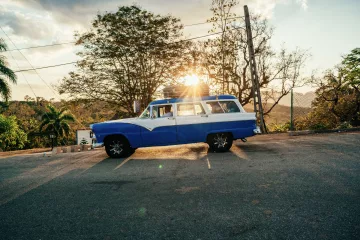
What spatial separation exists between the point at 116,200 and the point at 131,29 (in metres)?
19.3

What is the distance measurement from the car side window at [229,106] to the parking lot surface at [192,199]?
1.86 meters

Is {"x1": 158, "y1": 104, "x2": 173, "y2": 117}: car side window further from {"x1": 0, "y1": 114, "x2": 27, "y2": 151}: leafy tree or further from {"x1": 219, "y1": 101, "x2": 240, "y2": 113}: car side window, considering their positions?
{"x1": 0, "y1": 114, "x2": 27, "y2": 151}: leafy tree

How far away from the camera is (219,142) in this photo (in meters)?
7.61

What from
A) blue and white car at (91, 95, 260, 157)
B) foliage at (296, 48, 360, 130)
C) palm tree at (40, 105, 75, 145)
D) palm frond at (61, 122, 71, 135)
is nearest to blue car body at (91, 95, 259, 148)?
blue and white car at (91, 95, 260, 157)

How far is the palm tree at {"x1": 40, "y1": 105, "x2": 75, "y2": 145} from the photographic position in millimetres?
36594

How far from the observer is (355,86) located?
1568cm

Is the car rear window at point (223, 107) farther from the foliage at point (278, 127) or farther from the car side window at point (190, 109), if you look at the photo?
the foliage at point (278, 127)

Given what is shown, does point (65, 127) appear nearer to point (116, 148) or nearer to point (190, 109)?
point (116, 148)

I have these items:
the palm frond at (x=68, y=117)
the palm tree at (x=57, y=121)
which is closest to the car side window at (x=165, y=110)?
the palm tree at (x=57, y=121)

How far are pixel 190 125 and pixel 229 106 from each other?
5.05 ft

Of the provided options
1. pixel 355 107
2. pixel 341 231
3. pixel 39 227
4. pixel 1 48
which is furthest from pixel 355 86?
pixel 1 48

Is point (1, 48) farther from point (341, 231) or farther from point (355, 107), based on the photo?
point (355, 107)

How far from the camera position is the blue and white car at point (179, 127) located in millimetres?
7508

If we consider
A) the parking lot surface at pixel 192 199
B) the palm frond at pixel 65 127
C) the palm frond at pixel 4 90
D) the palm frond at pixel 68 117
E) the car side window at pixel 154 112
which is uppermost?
the palm frond at pixel 4 90
